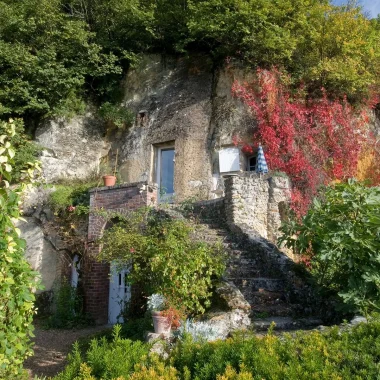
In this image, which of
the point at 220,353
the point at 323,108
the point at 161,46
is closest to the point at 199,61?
the point at 161,46

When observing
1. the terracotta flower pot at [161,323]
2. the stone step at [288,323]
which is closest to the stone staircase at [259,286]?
the stone step at [288,323]

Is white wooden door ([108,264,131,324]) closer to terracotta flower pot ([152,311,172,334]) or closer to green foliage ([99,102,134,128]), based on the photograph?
terracotta flower pot ([152,311,172,334])

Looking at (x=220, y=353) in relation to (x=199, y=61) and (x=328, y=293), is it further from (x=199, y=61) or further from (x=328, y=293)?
(x=199, y=61)

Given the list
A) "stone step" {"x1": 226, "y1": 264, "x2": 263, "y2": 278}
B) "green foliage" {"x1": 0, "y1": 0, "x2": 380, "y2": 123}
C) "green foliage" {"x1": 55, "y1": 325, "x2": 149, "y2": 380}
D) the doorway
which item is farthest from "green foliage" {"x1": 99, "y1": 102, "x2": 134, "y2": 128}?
"green foliage" {"x1": 55, "y1": 325, "x2": 149, "y2": 380}

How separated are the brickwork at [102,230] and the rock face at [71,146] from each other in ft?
12.9

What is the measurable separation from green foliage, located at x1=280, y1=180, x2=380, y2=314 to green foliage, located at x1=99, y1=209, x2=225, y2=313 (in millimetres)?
1568

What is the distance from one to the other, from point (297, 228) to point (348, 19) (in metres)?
9.90

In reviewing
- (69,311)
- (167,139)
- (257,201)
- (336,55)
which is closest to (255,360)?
(257,201)

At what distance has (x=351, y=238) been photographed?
16.8ft

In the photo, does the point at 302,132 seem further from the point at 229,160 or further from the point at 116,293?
the point at 116,293

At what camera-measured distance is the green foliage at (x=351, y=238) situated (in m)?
5.03

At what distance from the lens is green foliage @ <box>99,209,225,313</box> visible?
606 centimetres

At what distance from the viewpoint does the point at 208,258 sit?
257 inches

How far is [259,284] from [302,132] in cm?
624
